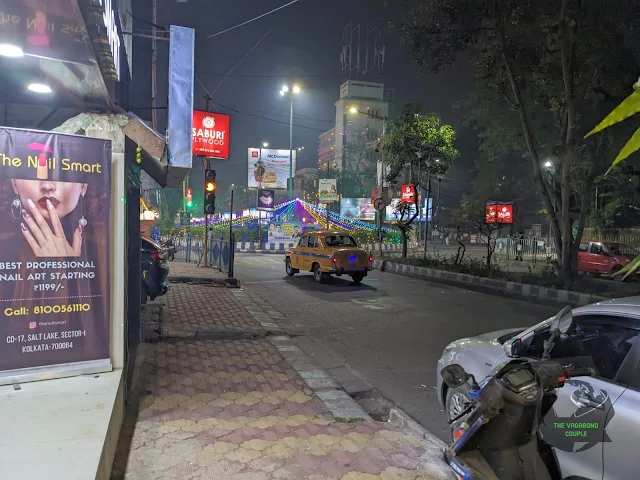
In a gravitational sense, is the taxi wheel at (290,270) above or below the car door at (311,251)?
below

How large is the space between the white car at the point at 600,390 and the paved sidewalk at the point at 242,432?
998mm

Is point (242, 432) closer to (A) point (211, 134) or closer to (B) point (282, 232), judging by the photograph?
(A) point (211, 134)

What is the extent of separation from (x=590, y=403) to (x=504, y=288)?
1126 centimetres

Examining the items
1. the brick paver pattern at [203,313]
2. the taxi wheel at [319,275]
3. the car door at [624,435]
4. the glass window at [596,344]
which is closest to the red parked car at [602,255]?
the taxi wheel at [319,275]

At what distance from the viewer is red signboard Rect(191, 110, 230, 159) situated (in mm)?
17188

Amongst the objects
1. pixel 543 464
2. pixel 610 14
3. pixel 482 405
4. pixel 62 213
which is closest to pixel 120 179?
pixel 62 213

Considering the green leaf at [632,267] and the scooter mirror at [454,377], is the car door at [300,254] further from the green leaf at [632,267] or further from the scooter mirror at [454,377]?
the green leaf at [632,267]

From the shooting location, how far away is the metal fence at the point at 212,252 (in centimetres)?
1427

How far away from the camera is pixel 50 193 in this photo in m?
3.54

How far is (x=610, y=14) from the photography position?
34.3ft

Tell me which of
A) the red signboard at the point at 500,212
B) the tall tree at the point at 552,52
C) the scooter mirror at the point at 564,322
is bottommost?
the scooter mirror at the point at 564,322

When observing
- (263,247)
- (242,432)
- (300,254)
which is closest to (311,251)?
(300,254)

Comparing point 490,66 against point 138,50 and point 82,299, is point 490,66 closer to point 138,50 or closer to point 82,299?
point 138,50

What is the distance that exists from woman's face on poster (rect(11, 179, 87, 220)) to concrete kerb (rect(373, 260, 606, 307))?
10.1 metres
